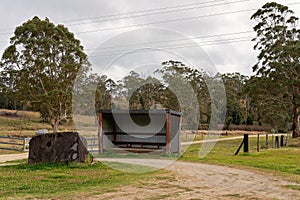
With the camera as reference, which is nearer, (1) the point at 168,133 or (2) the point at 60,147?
(2) the point at 60,147

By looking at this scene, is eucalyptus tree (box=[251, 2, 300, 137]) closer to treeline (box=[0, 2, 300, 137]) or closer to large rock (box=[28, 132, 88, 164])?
treeline (box=[0, 2, 300, 137])

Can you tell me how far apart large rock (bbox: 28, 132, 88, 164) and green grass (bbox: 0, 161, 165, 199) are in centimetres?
33

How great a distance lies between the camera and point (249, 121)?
5862 centimetres

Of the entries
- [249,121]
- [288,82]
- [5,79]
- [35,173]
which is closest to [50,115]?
[5,79]

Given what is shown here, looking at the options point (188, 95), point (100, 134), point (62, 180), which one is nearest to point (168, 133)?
point (100, 134)

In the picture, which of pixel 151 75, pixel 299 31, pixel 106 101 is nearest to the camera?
pixel 151 75

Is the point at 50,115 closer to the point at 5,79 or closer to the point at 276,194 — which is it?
the point at 5,79

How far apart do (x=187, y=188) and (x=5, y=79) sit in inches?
1225

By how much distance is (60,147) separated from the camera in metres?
11.8

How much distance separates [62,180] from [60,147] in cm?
296

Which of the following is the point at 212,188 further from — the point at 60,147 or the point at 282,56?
the point at 282,56

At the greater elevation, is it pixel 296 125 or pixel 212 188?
pixel 296 125

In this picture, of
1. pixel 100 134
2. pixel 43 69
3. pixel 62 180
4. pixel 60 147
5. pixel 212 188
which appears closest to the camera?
pixel 212 188

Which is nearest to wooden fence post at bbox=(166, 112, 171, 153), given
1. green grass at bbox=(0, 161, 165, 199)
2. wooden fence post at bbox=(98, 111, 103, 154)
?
wooden fence post at bbox=(98, 111, 103, 154)
